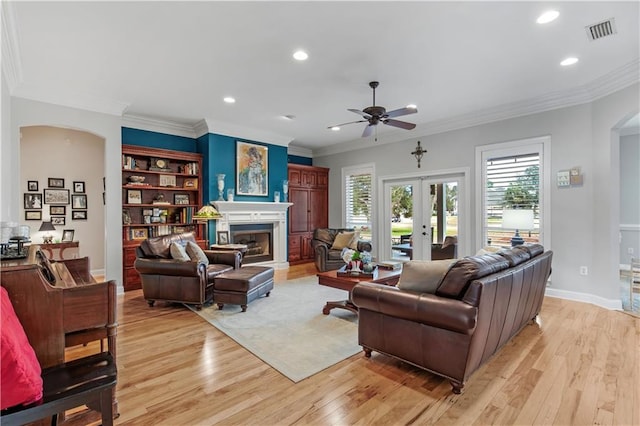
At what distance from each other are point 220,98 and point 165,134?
189 centimetres

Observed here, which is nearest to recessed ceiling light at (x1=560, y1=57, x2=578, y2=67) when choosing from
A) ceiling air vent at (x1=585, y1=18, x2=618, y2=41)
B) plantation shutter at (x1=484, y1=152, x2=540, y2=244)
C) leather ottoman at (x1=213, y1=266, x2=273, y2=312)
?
ceiling air vent at (x1=585, y1=18, x2=618, y2=41)

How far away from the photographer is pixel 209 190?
231 inches

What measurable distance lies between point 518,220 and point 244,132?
499cm

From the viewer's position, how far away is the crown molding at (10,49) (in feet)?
8.37

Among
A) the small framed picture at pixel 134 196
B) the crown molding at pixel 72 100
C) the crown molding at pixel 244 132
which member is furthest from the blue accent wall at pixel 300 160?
the crown molding at pixel 72 100

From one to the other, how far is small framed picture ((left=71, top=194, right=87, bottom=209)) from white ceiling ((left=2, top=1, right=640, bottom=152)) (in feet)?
6.93

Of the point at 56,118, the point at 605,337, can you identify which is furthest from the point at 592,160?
the point at 56,118

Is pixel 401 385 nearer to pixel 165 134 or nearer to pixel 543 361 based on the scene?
pixel 543 361

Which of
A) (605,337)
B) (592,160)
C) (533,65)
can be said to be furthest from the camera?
(592,160)

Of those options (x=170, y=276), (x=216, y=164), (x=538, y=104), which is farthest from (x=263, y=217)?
(x=538, y=104)

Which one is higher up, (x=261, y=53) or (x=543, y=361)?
(x=261, y=53)

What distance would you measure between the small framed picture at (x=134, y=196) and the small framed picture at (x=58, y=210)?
4.63 ft

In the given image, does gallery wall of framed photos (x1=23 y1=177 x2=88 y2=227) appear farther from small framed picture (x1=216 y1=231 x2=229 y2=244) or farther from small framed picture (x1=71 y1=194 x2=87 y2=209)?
small framed picture (x1=216 y1=231 x2=229 y2=244)

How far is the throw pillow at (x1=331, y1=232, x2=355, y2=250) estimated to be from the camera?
6.48 metres
